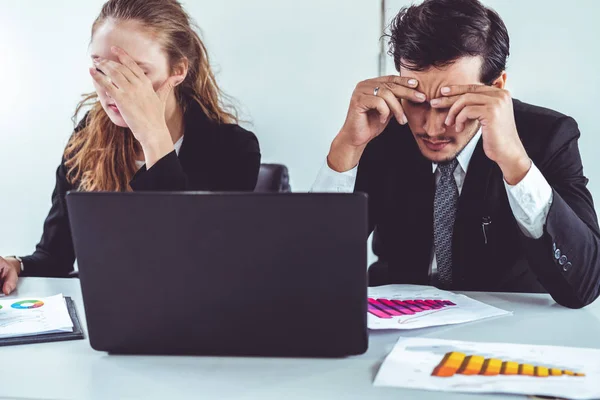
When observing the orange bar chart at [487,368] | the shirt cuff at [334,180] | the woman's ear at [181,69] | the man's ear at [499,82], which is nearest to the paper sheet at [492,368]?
the orange bar chart at [487,368]

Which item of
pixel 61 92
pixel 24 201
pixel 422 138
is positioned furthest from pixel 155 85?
pixel 24 201

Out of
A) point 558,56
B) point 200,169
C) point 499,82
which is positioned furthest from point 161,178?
point 558,56

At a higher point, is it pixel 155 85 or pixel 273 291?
pixel 155 85

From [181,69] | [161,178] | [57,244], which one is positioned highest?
[181,69]

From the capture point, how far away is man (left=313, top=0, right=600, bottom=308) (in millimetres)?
1384

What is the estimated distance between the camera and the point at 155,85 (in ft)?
5.46

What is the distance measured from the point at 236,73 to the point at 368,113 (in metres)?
1.30

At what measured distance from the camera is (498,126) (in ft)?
4.15

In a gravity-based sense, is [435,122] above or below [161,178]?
above

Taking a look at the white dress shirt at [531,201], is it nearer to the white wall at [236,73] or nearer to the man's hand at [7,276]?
the man's hand at [7,276]

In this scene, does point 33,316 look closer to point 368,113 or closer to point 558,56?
point 368,113

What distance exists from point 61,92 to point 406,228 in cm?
185

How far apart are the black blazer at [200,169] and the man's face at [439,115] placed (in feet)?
1.69

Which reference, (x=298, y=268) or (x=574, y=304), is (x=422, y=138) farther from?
(x=298, y=268)
